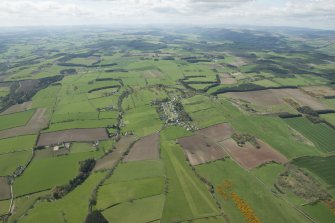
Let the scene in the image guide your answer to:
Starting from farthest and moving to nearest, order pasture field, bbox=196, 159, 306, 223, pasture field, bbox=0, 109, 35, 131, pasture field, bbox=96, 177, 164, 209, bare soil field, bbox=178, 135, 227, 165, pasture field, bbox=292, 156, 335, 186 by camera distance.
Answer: pasture field, bbox=0, 109, 35, 131 → bare soil field, bbox=178, 135, 227, 165 → pasture field, bbox=292, 156, 335, 186 → pasture field, bbox=96, 177, 164, 209 → pasture field, bbox=196, 159, 306, 223

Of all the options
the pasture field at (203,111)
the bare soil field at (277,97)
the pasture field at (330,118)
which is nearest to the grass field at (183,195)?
the pasture field at (203,111)

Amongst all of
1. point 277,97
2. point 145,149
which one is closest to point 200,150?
point 145,149

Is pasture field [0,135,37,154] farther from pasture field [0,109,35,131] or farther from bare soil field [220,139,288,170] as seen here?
bare soil field [220,139,288,170]

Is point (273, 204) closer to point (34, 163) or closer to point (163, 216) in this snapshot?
point (163, 216)

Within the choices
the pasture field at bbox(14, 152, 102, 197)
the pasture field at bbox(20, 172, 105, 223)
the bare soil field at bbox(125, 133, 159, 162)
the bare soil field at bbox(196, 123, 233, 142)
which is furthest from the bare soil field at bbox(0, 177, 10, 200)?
the bare soil field at bbox(196, 123, 233, 142)

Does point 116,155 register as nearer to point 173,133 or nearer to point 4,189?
point 173,133

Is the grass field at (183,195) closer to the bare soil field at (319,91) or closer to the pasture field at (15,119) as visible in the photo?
the pasture field at (15,119)
